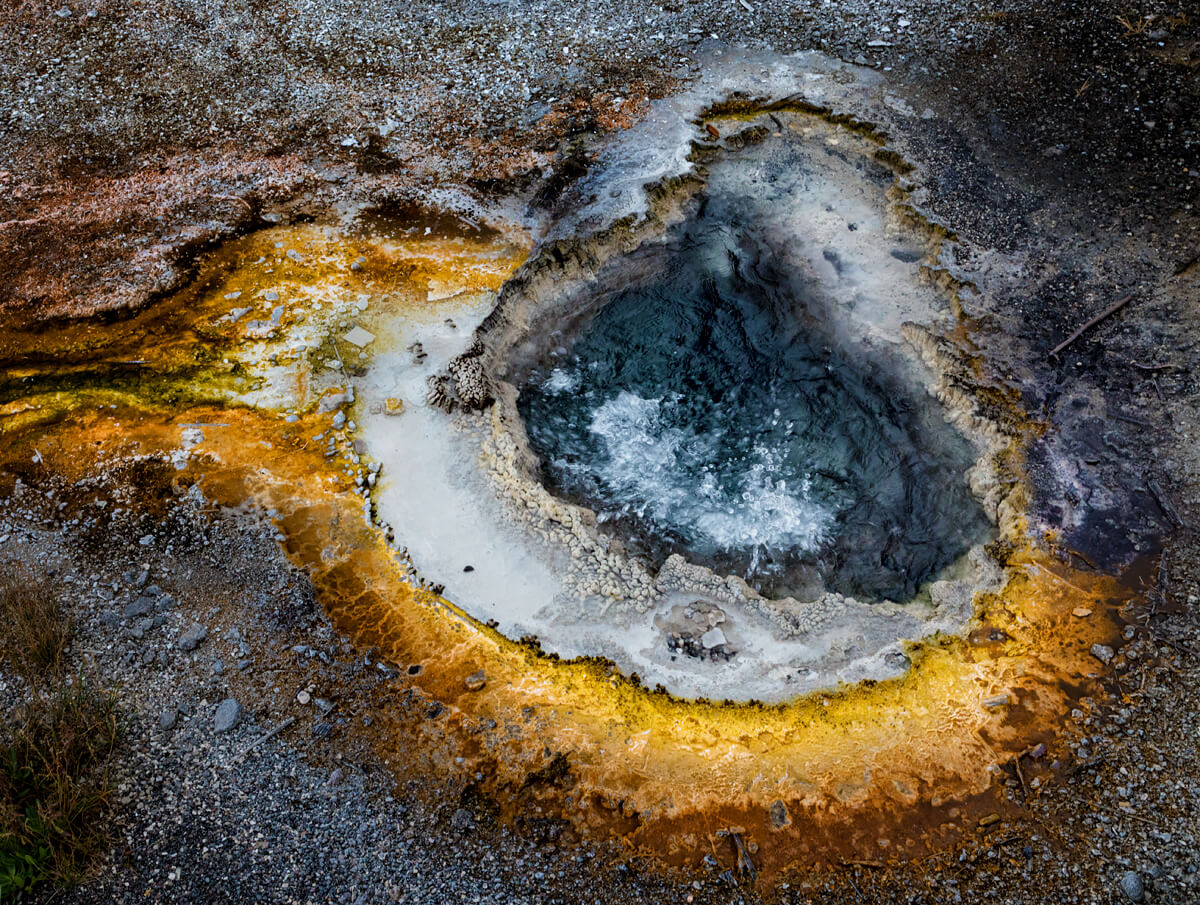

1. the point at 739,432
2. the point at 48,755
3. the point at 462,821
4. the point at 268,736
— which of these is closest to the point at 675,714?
the point at 462,821

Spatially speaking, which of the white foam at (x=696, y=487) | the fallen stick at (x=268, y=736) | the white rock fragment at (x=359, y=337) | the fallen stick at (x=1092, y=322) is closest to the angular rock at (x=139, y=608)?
the fallen stick at (x=268, y=736)

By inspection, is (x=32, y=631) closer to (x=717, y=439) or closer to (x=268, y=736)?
(x=268, y=736)

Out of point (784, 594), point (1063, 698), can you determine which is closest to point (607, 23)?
point (784, 594)

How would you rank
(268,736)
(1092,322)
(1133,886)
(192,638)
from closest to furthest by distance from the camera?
(1133,886) < (268,736) < (192,638) < (1092,322)

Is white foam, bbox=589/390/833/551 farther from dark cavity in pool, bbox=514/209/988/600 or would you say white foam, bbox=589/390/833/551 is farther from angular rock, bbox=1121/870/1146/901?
angular rock, bbox=1121/870/1146/901

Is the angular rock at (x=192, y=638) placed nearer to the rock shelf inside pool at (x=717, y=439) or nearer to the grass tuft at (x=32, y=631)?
the grass tuft at (x=32, y=631)

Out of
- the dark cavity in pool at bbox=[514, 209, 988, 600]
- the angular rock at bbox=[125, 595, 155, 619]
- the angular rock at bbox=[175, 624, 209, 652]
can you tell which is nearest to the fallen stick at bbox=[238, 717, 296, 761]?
the angular rock at bbox=[175, 624, 209, 652]
